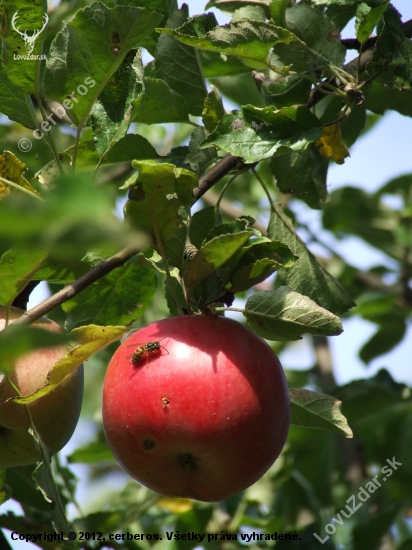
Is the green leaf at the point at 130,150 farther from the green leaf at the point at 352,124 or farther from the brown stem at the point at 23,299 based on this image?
the green leaf at the point at 352,124

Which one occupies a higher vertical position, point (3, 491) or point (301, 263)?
point (301, 263)

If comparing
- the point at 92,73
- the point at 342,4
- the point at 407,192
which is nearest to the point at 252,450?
the point at 92,73

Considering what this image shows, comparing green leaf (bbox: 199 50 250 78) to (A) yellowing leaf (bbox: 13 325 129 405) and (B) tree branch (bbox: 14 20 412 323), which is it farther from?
(A) yellowing leaf (bbox: 13 325 129 405)

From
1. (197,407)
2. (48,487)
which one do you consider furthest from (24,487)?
(197,407)

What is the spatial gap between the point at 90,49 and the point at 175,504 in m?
1.62

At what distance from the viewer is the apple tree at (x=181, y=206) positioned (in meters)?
1.11

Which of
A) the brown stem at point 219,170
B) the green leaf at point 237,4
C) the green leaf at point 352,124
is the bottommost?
the green leaf at point 352,124

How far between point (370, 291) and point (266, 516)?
1.12 meters

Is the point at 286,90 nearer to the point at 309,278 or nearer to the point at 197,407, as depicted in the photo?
the point at 309,278

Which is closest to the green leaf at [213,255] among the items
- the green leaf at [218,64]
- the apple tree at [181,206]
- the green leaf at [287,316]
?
the apple tree at [181,206]

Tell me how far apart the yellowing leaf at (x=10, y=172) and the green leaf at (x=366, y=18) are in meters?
0.70

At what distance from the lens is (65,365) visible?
3.68 feet

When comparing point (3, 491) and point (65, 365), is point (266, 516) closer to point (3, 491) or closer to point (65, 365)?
point (3, 491)

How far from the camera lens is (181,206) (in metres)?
1.16
